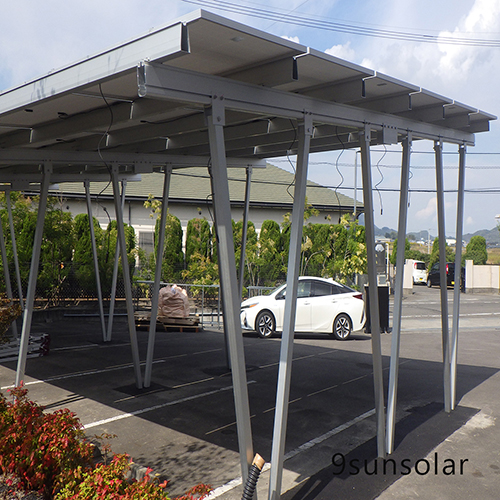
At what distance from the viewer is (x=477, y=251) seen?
40000 mm

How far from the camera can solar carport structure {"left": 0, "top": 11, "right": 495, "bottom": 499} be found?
167 inches

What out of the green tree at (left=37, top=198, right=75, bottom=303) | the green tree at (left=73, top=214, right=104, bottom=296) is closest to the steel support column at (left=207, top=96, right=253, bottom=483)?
the green tree at (left=37, top=198, right=75, bottom=303)

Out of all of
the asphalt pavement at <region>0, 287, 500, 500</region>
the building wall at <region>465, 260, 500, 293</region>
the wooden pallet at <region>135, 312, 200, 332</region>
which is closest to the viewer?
the asphalt pavement at <region>0, 287, 500, 500</region>

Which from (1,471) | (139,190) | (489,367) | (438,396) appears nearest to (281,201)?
(139,190)

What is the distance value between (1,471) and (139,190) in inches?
855

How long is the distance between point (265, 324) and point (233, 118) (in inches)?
386

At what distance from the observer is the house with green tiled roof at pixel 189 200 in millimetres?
23938

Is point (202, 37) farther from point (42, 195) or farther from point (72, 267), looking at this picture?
point (72, 267)

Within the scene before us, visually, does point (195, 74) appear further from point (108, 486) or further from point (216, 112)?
point (108, 486)

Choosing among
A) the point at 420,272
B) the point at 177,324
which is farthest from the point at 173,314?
the point at 420,272

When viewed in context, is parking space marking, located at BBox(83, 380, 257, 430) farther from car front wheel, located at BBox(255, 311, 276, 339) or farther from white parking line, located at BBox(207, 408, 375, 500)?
car front wheel, located at BBox(255, 311, 276, 339)

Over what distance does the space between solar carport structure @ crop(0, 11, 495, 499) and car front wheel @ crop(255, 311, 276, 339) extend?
6.54m

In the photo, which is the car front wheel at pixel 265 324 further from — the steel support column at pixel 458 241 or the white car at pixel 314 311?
the steel support column at pixel 458 241

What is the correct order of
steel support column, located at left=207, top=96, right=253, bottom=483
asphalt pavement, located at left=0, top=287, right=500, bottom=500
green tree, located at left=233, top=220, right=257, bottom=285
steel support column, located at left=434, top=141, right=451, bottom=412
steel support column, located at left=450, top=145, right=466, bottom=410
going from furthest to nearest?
green tree, located at left=233, top=220, right=257, bottom=285 → steel support column, located at left=450, top=145, right=466, bottom=410 → steel support column, located at left=434, top=141, right=451, bottom=412 → asphalt pavement, located at left=0, top=287, right=500, bottom=500 → steel support column, located at left=207, top=96, right=253, bottom=483
